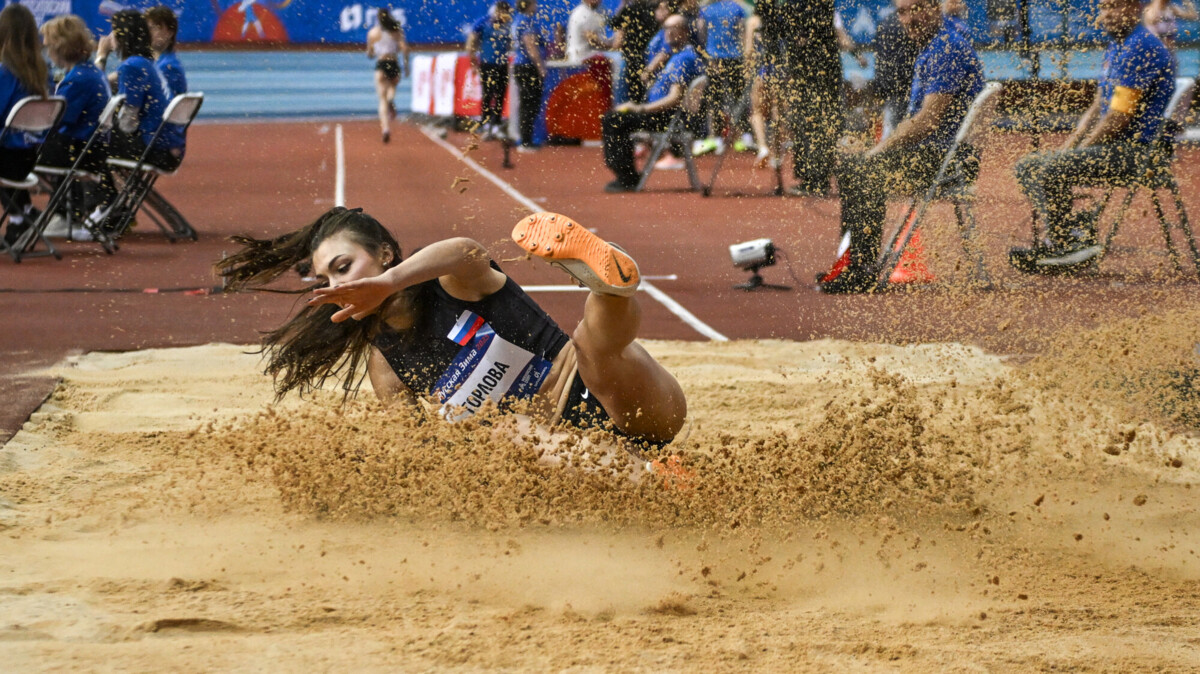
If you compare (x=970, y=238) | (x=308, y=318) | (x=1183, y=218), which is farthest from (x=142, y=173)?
(x=1183, y=218)

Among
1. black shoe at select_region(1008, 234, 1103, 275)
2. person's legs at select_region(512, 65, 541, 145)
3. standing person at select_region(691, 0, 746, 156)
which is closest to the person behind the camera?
black shoe at select_region(1008, 234, 1103, 275)

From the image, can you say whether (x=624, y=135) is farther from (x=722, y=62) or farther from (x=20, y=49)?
(x=20, y=49)

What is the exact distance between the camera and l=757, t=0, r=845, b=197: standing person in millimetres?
7164

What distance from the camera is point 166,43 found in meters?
8.28

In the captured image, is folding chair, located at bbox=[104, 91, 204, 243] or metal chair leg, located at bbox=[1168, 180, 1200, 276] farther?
folding chair, located at bbox=[104, 91, 204, 243]

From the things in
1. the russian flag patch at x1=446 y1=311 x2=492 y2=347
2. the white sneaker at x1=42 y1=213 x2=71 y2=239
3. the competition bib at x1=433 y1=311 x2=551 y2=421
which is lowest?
the white sneaker at x1=42 y1=213 x2=71 y2=239

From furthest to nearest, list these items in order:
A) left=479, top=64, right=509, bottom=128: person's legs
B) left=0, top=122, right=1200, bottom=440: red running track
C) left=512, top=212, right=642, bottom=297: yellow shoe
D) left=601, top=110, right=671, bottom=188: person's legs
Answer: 1. left=479, top=64, right=509, bottom=128: person's legs
2. left=601, top=110, right=671, bottom=188: person's legs
3. left=0, top=122, right=1200, bottom=440: red running track
4. left=512, top=212, right=642, bottom=297: yellow shoe

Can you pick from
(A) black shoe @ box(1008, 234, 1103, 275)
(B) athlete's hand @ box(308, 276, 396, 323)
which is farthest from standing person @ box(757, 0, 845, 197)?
(B) athlete's hand @ box(308, 276, 396, 323)

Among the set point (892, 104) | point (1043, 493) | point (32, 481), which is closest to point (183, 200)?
point (892, 104)

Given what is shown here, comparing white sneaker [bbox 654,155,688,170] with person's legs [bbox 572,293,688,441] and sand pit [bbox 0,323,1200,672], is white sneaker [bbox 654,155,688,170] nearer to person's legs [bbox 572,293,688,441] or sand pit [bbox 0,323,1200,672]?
sand pit [bbox 0,323,1200,672]

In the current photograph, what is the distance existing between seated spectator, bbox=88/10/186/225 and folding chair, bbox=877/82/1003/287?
4.92m

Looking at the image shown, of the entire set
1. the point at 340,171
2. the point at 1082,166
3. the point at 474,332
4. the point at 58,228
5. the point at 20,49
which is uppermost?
the point at 20,49

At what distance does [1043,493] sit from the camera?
347 centimetres

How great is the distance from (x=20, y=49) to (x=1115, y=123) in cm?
664
